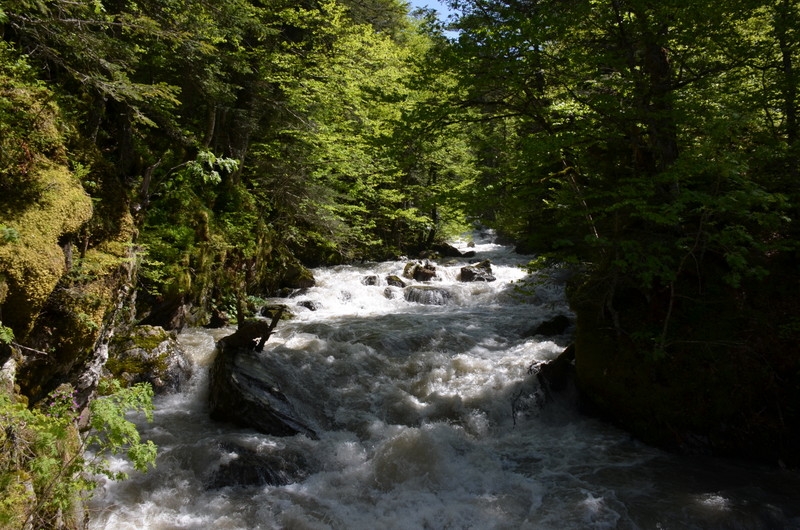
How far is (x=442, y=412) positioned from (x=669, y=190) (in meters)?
5.13

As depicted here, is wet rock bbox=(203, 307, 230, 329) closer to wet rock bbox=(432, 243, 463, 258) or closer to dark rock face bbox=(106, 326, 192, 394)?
dark rock face bbox=(106, 326, 192, 394)

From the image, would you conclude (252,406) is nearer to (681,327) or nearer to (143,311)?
(143,311)

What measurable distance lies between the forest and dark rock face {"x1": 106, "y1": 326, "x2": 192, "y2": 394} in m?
0.51

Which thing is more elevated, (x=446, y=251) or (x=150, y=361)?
(x=446, y=251)

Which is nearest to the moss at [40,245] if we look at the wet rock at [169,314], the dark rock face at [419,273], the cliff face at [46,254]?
the cliff face at [46,254]

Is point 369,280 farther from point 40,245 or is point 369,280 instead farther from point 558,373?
point 40,245

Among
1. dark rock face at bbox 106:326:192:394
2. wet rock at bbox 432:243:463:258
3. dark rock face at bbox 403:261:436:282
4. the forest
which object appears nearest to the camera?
the forest

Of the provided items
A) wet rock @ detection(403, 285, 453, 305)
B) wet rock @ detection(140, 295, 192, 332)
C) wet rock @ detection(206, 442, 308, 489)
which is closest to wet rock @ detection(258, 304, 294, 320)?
wet rock @ detection(140, 295, 192, 332)

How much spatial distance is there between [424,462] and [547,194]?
6724 millimetres

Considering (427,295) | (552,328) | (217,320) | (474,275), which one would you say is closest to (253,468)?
(217,320)

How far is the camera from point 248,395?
7195 millimetres

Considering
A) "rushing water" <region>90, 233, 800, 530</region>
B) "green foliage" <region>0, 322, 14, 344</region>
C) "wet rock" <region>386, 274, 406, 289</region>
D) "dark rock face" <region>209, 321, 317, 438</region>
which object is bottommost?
"rushing water" <region>90, 233, 800, 530</region>

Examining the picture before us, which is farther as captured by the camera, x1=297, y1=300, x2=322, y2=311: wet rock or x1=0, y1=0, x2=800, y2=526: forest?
x1=297, y1=300, x2=322, y2=311: wet rock

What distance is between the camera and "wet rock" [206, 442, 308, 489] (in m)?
5.73
